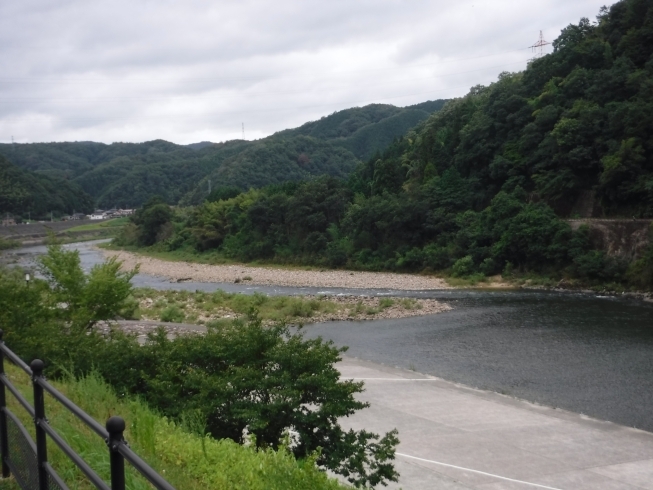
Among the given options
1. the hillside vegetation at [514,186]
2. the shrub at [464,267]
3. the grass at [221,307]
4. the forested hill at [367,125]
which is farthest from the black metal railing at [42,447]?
the forested hill at [367,125]

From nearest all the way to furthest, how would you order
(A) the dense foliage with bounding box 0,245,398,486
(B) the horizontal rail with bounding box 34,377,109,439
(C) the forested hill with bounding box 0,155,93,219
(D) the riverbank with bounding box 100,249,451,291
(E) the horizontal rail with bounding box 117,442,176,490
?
(E) the horizontal rail with bounding box 117,442,176,490 < (B) the horizontal rail with bounding box 34,377,109,439 < (A) the dense foliage with bounding box 0,245,398,486 < (D) the riverbank with bounding box 100,249,451,291 < (C) the forested hill with bounding box 0,155,93,219

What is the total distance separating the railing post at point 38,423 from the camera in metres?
3.21

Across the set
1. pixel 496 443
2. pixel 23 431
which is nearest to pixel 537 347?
pixel 496 443

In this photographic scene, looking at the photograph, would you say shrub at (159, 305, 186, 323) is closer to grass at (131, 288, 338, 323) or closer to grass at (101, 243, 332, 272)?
grass at (131, 288, 338, 323)

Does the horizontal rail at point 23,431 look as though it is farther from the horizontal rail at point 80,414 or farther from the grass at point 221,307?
the grass at point 221,307

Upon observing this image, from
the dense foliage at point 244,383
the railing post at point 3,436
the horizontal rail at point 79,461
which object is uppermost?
the horizontal rail at point 79,461

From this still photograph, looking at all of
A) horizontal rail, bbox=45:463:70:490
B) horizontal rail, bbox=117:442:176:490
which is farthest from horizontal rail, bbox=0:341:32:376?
horizontal rail, bbox=117:442:176:490

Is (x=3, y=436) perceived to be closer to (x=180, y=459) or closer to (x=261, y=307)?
(x=180, y=459)

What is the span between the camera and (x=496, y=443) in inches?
463

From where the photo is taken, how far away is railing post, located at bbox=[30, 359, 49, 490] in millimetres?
3209

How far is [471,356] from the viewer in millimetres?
20031

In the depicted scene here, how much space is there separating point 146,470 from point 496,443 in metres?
10.7

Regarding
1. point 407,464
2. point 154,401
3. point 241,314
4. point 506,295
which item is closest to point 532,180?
point 506,295

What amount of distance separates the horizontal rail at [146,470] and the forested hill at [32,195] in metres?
81.8
